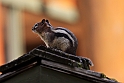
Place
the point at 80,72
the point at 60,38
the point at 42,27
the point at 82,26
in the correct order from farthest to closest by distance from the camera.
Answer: the point at 82,26 → the point at 42,27 → the point at 60,38 → the point at 80,72

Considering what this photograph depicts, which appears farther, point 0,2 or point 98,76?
point 0,2

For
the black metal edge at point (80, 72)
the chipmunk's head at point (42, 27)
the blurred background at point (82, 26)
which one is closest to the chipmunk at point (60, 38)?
the chipmunk's head at point (42, 27)

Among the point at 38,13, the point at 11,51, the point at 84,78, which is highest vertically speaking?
the point at 38,13

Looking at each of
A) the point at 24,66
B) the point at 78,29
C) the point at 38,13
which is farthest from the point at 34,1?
the point at 24,66

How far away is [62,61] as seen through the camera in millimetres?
2320

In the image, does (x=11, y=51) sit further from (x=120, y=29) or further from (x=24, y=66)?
(x=24, y=66)

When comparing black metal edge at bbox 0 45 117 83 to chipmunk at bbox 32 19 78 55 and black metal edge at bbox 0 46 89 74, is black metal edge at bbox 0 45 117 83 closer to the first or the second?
black metal edge at bbox 0 46 89 74

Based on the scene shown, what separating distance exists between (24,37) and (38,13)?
0.54m

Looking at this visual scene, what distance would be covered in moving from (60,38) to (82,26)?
5550 mm

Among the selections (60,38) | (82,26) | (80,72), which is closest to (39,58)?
(80,72)

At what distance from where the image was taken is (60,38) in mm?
2701

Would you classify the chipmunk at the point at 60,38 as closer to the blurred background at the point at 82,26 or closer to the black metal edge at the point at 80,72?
the black metal edge at the point at 80,72

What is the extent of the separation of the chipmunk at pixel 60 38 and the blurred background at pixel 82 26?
4.43 meters

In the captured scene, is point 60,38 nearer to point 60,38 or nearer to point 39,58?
point 60,38
